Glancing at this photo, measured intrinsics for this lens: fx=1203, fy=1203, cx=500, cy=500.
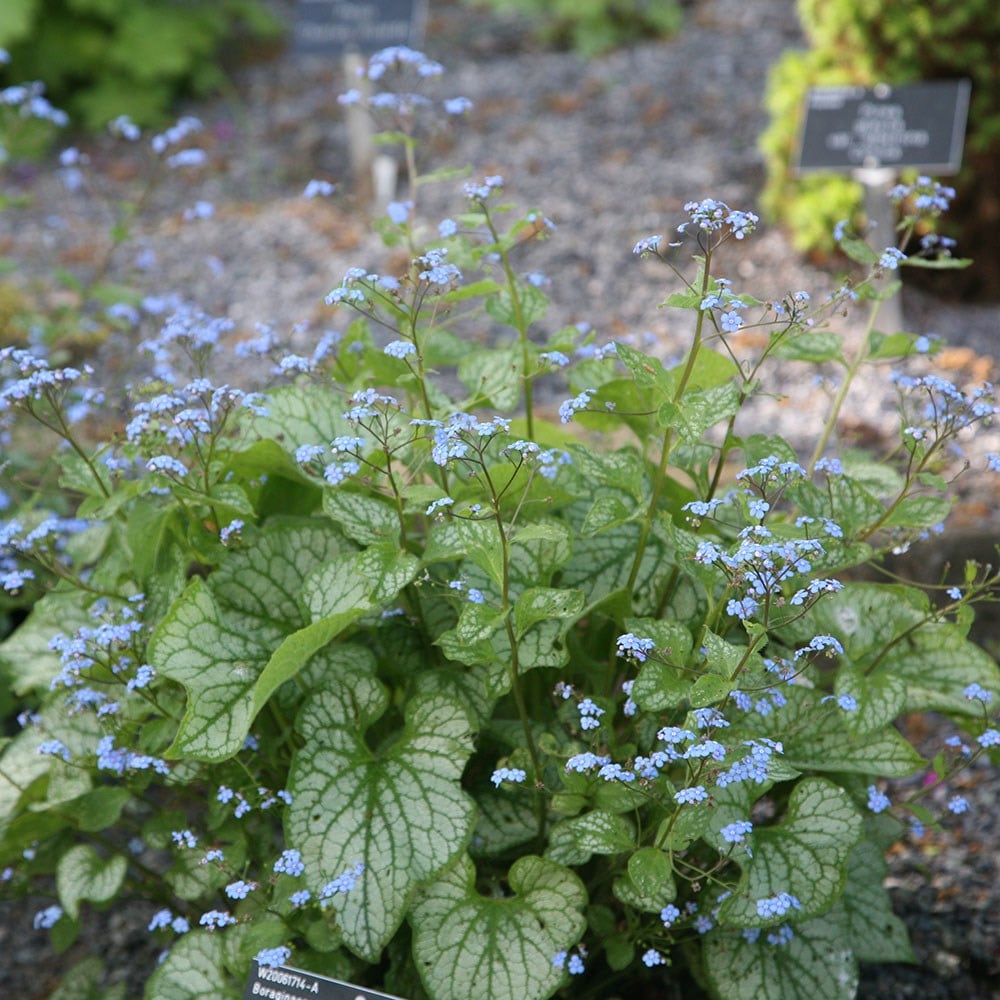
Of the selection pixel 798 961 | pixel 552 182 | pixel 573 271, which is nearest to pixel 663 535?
pixel 798 961

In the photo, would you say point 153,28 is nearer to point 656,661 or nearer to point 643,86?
point 643,86

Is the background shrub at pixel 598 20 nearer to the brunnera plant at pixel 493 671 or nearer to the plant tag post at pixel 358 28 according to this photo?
the plant tag post at pixel 358 28

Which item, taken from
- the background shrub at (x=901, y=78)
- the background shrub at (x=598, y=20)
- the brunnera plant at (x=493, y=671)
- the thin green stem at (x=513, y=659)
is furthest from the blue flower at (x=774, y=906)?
the background shrub at (x=598, y=20)

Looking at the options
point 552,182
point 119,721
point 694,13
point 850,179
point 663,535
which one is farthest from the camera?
point 694,13

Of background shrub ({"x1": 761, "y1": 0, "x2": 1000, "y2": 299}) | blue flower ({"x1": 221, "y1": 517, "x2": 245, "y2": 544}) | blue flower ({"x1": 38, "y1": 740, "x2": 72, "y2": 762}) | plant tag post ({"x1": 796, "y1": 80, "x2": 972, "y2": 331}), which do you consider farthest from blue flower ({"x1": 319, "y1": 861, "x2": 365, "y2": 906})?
background shrub ({"x1": 761, "y1": 0, "x2": 1000, "y2": 299})

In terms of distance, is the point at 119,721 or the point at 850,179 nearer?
the point at 119,721

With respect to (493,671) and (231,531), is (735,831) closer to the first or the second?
(493,671)
